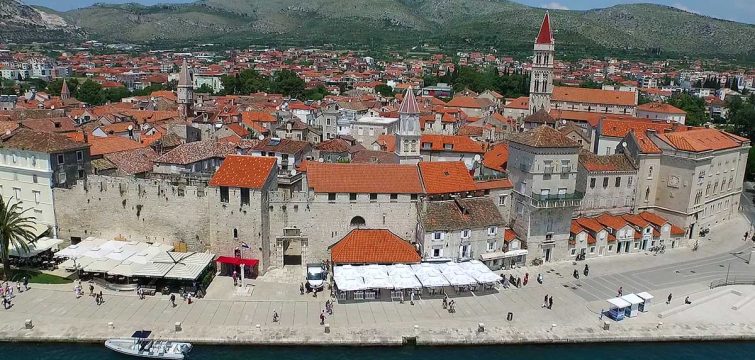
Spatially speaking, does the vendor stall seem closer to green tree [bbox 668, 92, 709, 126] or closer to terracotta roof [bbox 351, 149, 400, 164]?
terracotta roof [bbox 351, 149, 400, 164]

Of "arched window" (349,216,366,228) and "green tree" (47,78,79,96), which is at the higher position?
"green tree" (47,78,79,96)

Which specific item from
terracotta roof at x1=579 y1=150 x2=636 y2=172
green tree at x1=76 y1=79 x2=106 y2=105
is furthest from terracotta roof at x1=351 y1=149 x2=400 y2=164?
green tree at x1=76 y1=79 x2=106 y2=105

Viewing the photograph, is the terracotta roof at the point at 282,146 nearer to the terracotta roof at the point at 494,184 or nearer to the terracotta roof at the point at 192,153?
the terracotta roof at the point at 192,153

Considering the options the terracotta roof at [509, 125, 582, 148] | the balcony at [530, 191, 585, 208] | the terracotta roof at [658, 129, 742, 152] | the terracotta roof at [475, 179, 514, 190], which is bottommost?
the balcony at [530, 191, 585, 208]

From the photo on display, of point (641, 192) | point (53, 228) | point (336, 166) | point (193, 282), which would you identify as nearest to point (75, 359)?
point (193, 282)

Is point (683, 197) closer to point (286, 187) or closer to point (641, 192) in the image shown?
point (641, 192)

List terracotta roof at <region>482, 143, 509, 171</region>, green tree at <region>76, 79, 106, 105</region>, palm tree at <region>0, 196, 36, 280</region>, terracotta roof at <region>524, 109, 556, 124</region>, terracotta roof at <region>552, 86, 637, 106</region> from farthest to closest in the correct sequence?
green tree at <region>76, 79, 106, 105</region>
terracotta roof at <region>552, 86, 637, 106</region>
terracotta roof at <region>524, 109, 556, 124</region>
terracotta roof at <region>482, 143, 509, 171</region>
palm tree at <region>0, 196, 36, 280</region>
